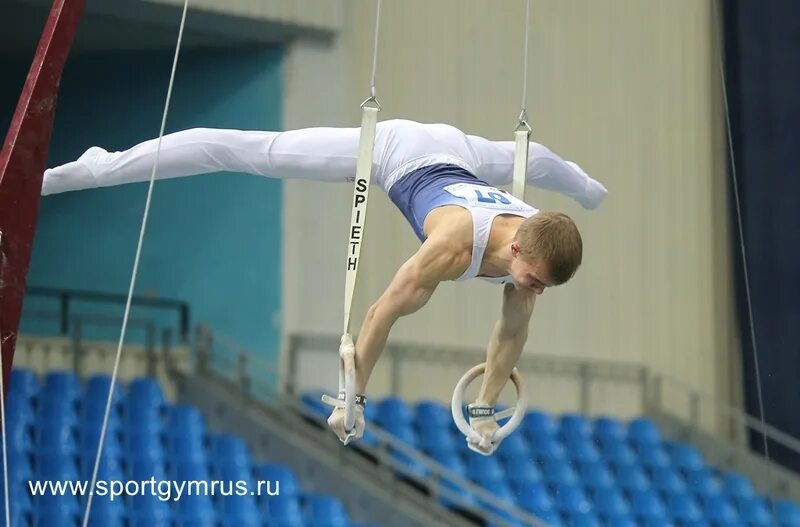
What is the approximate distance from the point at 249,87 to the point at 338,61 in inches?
24.2

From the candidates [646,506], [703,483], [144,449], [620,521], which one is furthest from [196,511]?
[703,483]

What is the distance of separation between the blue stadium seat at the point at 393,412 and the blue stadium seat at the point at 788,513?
2431 mm

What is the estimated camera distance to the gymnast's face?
4.26 m

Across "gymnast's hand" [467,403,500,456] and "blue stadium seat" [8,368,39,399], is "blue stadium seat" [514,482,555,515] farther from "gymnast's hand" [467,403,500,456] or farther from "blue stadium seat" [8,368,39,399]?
"gymnast's hand" [467,403,500,456]

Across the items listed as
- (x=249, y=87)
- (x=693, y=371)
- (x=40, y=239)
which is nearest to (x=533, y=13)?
(x=249, y=87)

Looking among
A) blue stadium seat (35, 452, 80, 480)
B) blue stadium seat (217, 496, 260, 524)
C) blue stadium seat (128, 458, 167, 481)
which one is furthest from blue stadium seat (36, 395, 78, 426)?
blue stadium seat (217, 496, 260, 524)

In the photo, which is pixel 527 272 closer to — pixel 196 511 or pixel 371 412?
pixel 196 511

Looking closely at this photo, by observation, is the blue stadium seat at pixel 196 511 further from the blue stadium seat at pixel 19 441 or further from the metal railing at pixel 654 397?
the metal railing at pixel 654 397

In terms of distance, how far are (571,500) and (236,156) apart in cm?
455

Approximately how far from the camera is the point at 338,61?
9938 millimetres

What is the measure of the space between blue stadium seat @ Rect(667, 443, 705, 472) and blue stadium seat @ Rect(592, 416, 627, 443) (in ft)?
1.19

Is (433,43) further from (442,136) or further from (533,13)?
(442,136)

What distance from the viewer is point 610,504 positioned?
9.05 meters

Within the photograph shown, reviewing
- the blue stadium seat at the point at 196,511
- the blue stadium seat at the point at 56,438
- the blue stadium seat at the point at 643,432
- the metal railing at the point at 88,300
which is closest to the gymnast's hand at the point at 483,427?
the blue stadium seat at the point at 196,511
